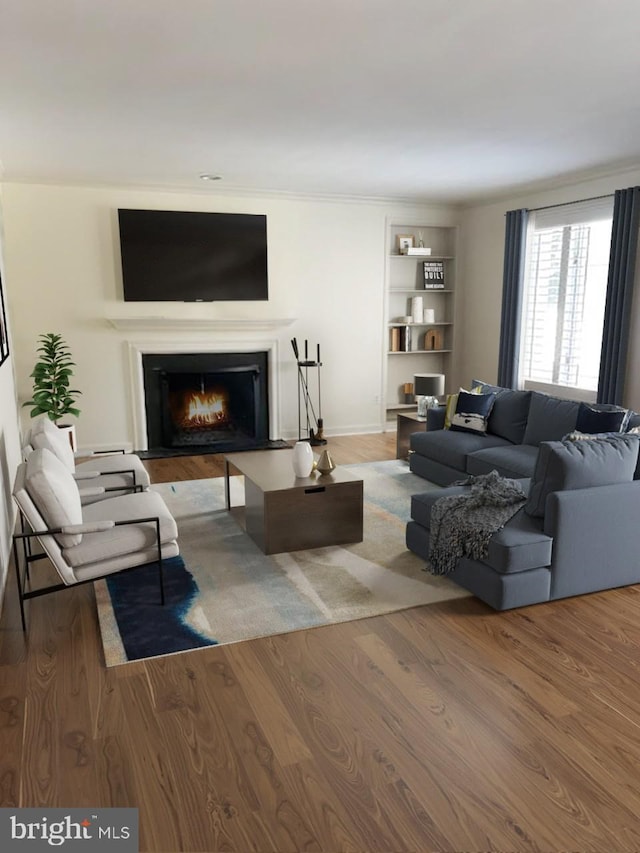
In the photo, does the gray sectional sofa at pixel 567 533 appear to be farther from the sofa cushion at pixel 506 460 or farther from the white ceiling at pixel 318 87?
the white ceiling at pixel 318 87

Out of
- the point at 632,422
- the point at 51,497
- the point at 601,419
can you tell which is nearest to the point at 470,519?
the point at 601,419

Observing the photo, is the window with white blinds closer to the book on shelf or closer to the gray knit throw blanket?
the book on shelf

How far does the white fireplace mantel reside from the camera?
6.71 meters

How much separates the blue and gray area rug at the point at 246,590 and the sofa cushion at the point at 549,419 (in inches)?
56.5

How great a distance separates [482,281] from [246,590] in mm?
5542

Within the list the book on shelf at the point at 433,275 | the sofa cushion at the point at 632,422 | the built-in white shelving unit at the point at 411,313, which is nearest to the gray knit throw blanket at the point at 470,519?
the sofa cushion at the point at 632,422

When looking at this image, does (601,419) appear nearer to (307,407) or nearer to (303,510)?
(303,510)

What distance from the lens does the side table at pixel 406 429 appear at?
254 inches

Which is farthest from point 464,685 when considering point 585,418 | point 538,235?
point 538,235

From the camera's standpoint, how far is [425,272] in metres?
8.09

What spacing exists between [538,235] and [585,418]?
3.02 metres

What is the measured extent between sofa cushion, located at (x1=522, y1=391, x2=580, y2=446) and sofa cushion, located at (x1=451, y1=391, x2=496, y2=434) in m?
0.41

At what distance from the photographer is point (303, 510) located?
418cm

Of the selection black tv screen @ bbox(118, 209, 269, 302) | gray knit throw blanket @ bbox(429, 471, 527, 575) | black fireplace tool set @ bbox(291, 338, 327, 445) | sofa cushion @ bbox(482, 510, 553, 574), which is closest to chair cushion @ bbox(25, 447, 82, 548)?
gray knit throw blanket @ bbox(429, 471, 527, 575)
